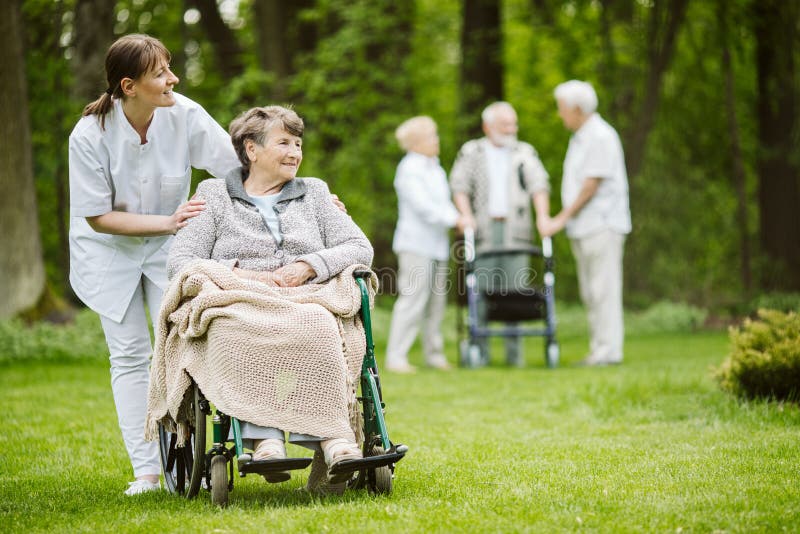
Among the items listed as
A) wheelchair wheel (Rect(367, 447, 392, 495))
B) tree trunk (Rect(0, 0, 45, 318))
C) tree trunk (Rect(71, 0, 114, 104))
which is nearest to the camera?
wheelchair wheel (Rect(367, 447, 392, 495))

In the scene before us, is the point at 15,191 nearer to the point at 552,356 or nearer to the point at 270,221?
the point at 552,356

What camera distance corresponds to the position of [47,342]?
9.89 meters

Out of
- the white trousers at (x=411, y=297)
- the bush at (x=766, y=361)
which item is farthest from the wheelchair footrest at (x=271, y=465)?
the white trousers at (x=411, y=297)

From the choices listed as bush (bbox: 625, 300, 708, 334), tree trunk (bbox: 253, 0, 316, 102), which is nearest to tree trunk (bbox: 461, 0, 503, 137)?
tree trunk (bbox: 253, 0, 316, 102)

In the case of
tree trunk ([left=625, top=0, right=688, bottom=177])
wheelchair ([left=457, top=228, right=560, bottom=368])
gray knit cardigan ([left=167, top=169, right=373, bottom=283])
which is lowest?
wheelchair ([left=457, top=228, right=560, bottom=368])

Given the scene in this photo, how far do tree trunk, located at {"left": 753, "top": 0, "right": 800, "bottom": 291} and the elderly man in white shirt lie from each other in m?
5.64

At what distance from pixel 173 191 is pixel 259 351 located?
106 cm

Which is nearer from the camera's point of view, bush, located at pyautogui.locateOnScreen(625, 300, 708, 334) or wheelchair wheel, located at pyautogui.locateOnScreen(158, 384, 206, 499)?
wheelchair wheel, located at pyautogui.locateOnScreen(158, 384, 206, 499)

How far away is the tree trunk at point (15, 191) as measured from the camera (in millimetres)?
10383

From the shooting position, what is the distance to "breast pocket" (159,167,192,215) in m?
4.53

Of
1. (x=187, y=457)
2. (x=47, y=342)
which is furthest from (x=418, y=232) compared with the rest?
(x=187, y=457)

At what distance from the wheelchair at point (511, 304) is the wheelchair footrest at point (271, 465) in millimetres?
5569

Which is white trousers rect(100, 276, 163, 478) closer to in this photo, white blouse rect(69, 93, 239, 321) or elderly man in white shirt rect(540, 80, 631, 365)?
white blouse rect(69, 93, 239, 321)

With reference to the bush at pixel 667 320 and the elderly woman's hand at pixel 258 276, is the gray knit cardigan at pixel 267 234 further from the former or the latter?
the bush at pixel 667 320
